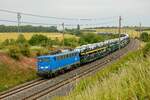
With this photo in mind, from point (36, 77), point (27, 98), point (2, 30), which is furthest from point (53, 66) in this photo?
point (2, 30)

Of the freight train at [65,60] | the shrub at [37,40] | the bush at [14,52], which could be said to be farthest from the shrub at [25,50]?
the shrub at [37,40]

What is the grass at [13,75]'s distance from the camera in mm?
32031

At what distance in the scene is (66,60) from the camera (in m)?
39.0

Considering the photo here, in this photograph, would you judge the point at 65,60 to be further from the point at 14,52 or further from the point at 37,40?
the point at 37,40

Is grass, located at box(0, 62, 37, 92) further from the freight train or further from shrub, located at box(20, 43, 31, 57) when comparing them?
shrub, located at box(20, 43, 31, 57)

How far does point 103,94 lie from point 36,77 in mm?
30064

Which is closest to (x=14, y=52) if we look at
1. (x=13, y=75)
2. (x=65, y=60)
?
(x=13, y=75)

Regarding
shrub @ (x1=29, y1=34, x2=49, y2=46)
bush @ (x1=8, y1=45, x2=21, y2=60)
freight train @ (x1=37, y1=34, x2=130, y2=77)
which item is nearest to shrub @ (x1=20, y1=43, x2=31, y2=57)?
bush @ (x1=8, y1=45, x2=21, y2=60)

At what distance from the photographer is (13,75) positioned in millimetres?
35438

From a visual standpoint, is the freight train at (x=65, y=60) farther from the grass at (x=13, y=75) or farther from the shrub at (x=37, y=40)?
the shrub at (x=37, y=40)

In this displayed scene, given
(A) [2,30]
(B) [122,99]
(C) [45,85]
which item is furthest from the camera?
(A) [2,30]

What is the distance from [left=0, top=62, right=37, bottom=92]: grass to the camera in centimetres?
3203

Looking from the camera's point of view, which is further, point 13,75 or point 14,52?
point 14,52

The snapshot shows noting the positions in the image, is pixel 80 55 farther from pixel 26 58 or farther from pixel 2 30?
pixel 2 30
